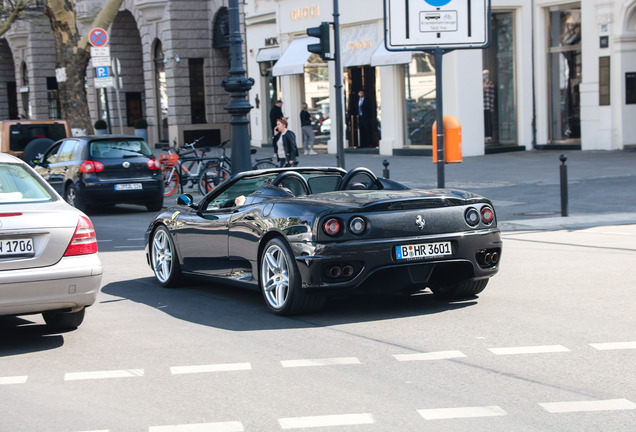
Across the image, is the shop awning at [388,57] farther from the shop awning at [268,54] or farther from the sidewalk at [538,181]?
the shop awning at [268,54]

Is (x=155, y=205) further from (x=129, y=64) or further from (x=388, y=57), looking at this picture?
(x=129, y=64)

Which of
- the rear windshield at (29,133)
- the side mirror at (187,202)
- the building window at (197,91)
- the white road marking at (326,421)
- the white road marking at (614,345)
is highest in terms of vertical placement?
the building window at (197,91)

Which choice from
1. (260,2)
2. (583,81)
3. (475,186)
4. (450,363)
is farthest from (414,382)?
(260,2)

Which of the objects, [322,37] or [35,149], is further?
[35,149]

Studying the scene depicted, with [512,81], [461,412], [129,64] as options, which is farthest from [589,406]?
[129,64]

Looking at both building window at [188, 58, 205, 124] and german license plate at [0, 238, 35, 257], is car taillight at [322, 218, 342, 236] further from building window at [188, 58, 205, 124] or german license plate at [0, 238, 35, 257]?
building window at [188, 58, 205, 124]

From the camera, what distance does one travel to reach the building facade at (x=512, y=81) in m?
26.0

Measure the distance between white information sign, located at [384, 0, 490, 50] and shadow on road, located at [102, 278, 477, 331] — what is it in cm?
581

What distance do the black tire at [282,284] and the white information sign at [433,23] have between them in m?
6.77

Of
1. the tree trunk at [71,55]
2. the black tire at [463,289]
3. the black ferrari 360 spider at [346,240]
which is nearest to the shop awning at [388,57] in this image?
the tree trunk at [71,55]

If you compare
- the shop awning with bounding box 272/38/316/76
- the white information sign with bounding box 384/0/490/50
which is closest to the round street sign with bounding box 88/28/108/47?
the shop awning with bounding box 272/38/316/76

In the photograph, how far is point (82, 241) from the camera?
711 centimetres

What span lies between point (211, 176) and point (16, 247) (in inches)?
575

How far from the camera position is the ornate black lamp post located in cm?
1703
